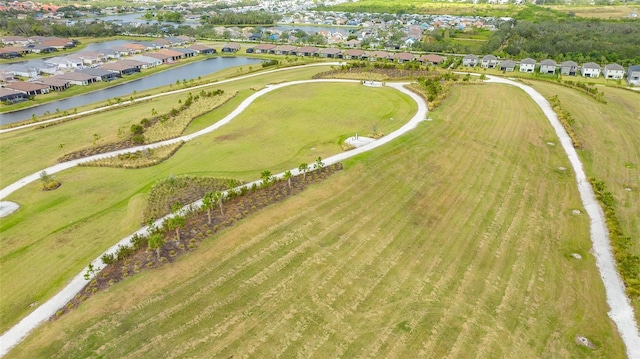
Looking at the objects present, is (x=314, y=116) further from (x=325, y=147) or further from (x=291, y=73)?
(x=291, y=73)

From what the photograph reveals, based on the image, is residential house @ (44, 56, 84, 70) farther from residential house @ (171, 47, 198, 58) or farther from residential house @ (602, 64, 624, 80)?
residential house @ (602, 64, 624, 80)

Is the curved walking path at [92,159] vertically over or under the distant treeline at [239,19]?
under

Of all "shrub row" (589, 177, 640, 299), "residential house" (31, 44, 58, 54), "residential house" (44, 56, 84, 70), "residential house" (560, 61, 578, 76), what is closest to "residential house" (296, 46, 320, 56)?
"residential house" (44, 56, 84, 70)

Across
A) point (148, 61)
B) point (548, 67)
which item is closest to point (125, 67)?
point (148, 61)

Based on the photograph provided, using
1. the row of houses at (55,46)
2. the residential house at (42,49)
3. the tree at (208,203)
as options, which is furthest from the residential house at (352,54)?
the residential house at (42,49)

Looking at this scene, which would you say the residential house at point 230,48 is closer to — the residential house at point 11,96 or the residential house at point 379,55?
the residential house at point 379,55

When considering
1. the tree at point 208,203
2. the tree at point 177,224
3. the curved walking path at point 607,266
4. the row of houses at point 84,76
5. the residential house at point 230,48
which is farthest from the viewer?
the residential house at point 230,48
